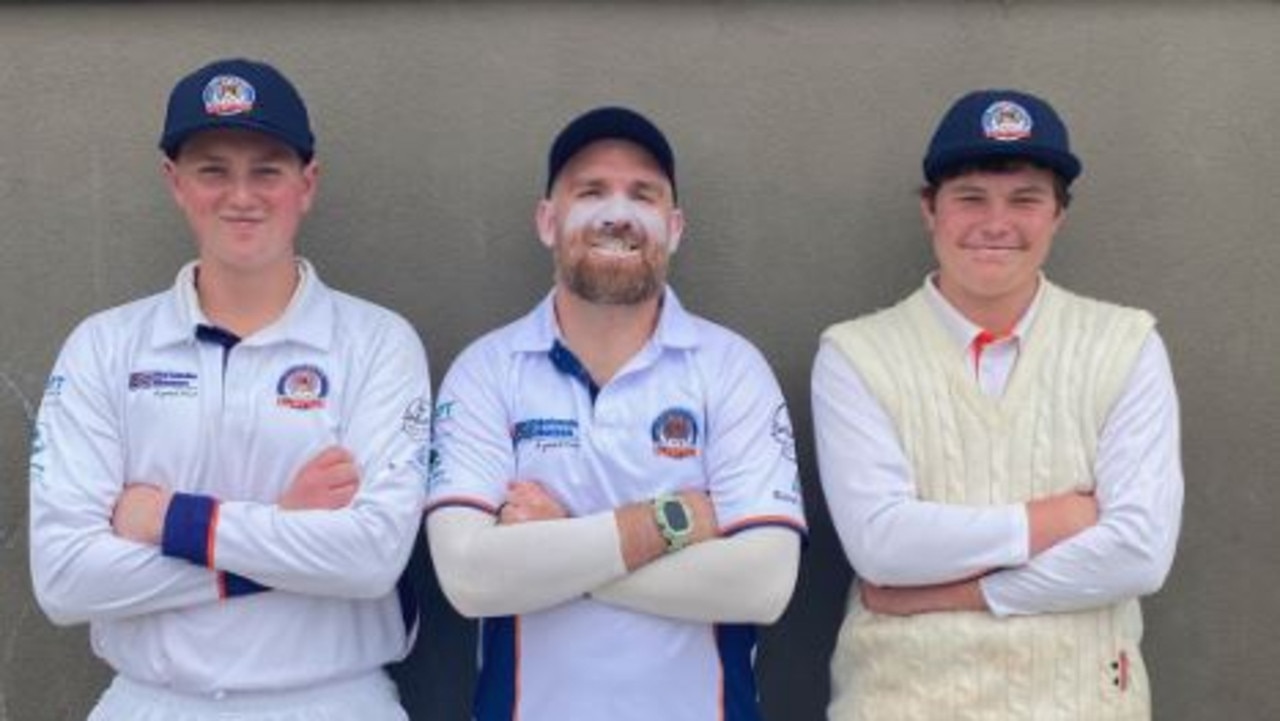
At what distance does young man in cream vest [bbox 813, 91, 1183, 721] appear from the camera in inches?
138

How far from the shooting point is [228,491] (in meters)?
3.59

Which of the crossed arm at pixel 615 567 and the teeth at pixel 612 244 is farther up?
the teeth at pixel 612 244

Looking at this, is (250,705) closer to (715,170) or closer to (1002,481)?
(1002,481)

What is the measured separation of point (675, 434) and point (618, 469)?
0.15 metres

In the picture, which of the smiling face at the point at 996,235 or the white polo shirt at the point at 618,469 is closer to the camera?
the white polo shirt at the point at 618,469

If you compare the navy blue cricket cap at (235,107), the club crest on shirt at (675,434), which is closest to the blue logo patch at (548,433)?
the club crest on shirt at (675,434)

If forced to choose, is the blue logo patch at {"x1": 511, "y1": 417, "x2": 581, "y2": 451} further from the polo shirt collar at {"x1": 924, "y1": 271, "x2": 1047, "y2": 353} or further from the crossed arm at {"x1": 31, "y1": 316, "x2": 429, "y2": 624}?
the polo shirt collar at {"x1": 924, "y1": 271, "x2": 1047, "y2": 353}

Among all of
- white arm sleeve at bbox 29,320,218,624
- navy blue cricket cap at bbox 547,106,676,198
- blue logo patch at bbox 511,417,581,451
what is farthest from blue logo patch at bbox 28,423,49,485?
navy blue cricket cap at bbox 547,106,676,198

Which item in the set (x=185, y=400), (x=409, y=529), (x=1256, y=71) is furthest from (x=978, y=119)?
(x=185, y=400)

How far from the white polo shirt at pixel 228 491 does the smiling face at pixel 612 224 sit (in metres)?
0.45

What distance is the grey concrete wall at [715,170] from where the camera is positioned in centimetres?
431

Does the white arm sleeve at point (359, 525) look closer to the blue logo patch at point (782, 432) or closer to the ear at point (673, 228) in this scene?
the ear at point (673, 228)

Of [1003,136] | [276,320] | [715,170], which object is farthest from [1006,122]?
[276,320]

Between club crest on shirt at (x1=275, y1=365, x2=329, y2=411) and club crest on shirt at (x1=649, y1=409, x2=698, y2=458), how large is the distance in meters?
0.73
